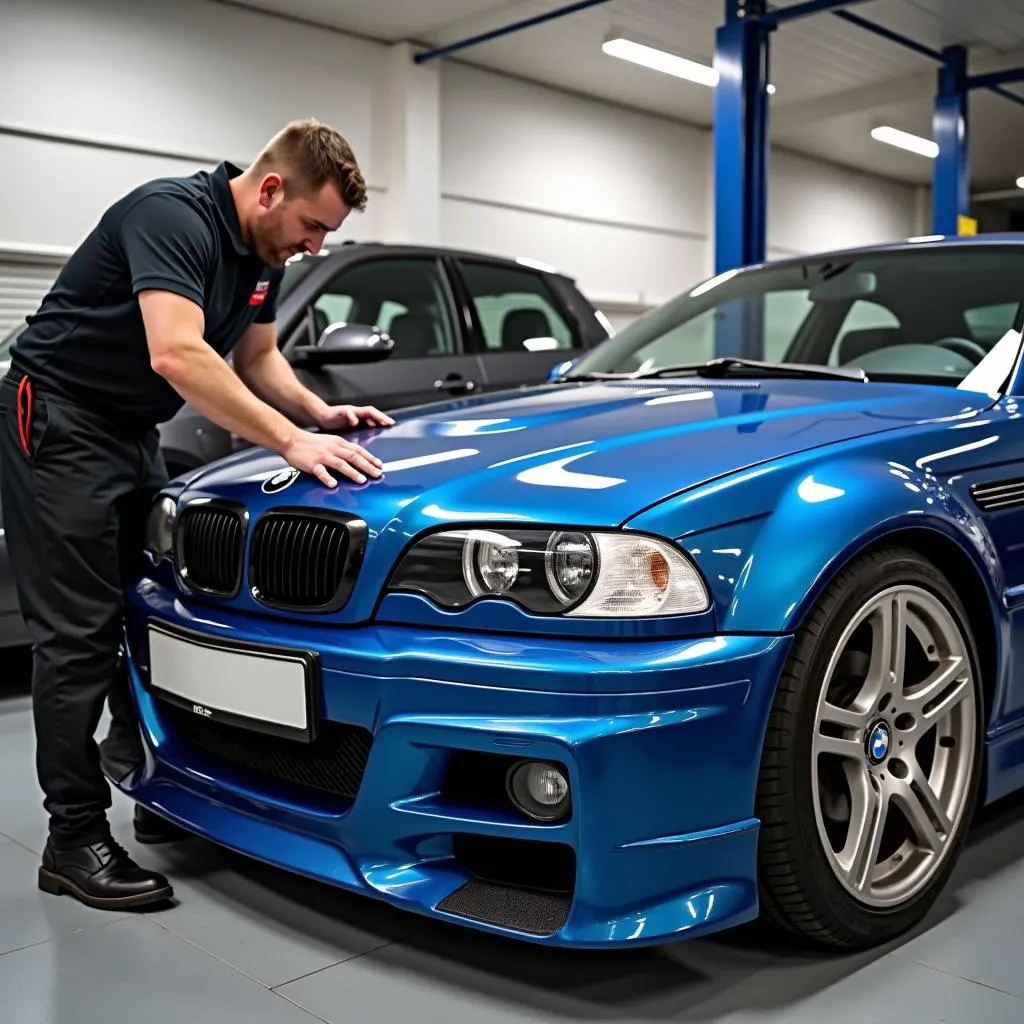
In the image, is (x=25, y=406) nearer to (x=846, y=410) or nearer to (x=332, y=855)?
(x=332, y=855)

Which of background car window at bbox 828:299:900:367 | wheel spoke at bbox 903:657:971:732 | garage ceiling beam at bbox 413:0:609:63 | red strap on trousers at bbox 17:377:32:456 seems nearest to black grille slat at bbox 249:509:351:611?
red strap on trousers at bbox 17:377:32:456

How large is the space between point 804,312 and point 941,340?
2.40 ft

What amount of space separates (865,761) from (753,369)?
1.15 m

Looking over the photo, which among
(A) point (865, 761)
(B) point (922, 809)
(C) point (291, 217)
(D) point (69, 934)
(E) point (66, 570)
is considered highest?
(C) point (291, 217)

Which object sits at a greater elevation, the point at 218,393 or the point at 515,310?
the point at 515,310

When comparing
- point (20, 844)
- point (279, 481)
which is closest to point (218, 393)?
point (279, 481)

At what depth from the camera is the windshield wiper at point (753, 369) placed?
2730mm

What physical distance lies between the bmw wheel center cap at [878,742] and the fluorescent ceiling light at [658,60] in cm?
1120

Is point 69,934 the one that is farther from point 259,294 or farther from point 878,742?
point 878,742

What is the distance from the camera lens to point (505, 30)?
11.4m

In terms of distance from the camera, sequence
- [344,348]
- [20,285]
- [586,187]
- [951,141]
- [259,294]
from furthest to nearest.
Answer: [586,187] < [951,141] < [20,285] < [344,348] < [259,294]

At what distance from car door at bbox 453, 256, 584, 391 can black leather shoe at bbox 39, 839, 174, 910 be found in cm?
295

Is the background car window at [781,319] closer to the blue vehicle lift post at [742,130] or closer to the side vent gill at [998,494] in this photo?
the side vent gill at [998,494]

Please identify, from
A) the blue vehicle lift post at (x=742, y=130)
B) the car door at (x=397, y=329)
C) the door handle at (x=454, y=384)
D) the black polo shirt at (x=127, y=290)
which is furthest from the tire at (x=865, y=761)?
the blue vehicle lift post at (x=742, y=130)
